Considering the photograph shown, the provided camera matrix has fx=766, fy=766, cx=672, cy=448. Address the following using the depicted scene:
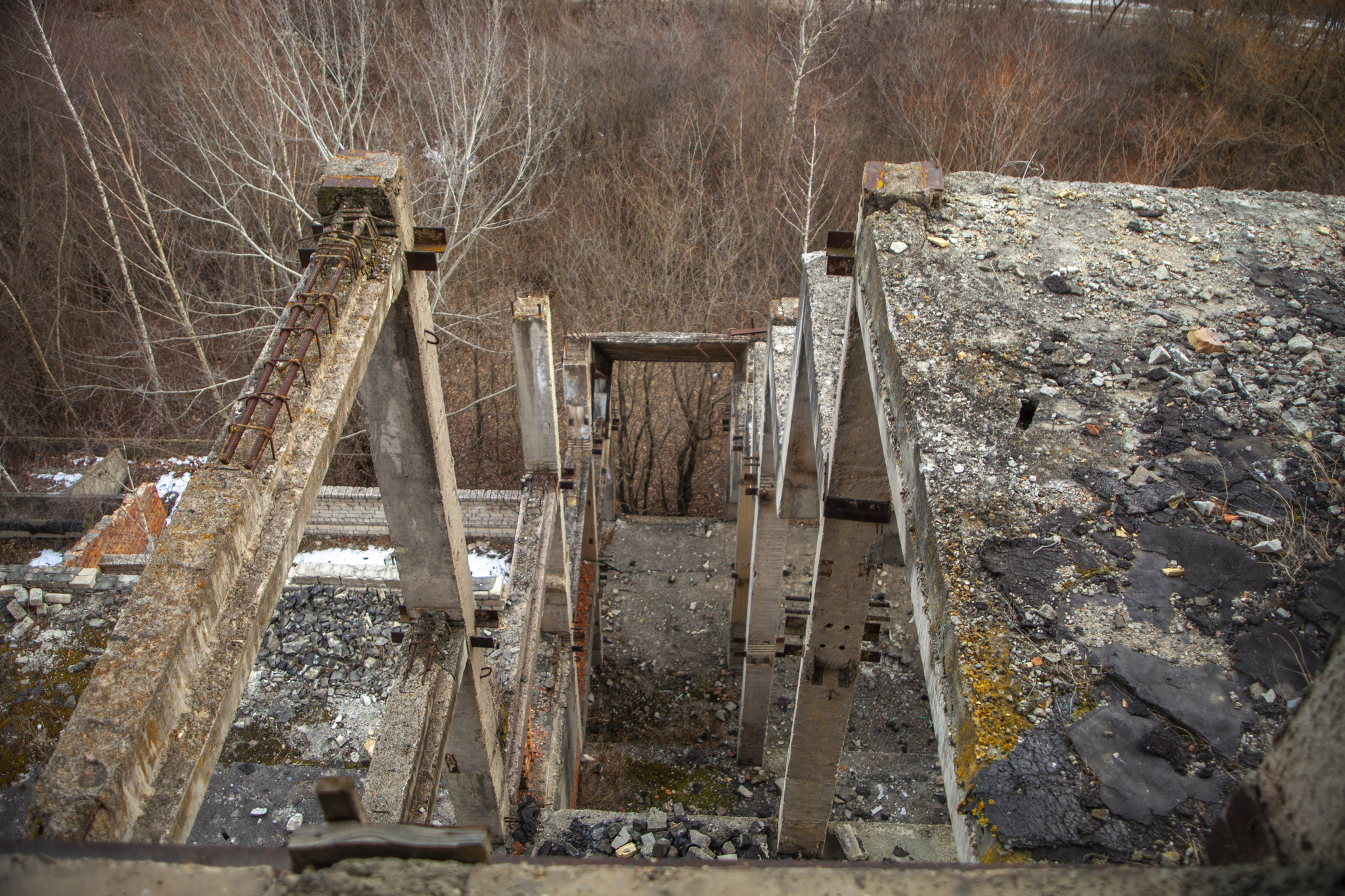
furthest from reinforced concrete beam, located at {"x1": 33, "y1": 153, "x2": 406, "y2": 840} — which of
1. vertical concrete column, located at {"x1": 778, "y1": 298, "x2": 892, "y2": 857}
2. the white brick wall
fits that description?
the white brick wall

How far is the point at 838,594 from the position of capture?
6.41m

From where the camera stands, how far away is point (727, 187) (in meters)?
19.2

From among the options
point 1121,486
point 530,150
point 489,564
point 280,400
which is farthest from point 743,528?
point 530,150

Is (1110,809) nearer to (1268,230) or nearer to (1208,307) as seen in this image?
(1208,307)

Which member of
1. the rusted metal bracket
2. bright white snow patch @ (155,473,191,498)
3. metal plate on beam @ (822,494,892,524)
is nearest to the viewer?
the rusted metal bracket

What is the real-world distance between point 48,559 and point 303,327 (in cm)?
1318

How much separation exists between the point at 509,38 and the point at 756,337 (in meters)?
13.9

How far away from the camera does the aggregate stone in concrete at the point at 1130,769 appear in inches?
92.8

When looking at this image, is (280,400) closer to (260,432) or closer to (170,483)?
(260,432)

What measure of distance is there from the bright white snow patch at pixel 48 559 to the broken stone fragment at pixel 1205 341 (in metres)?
16.2

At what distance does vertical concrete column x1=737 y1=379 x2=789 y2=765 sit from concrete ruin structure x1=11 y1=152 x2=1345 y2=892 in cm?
296

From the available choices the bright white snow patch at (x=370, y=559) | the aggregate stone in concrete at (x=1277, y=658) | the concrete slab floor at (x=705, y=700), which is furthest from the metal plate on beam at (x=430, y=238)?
the bright white snow patch at (x=370, y=559)

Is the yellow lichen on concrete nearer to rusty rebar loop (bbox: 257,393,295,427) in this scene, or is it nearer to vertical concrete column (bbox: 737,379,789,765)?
rusty rebar loop (bbox: 257,393,295,427)

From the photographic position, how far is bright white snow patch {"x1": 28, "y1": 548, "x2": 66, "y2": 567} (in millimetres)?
13405
